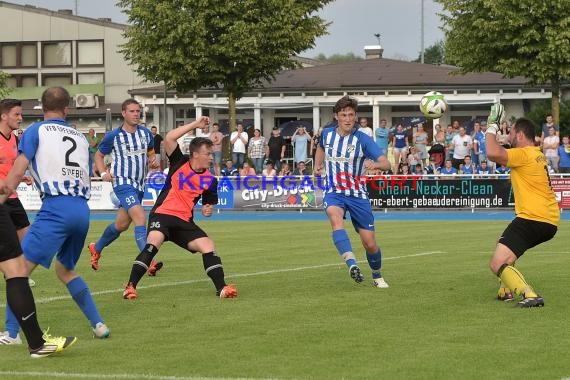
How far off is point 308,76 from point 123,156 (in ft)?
144

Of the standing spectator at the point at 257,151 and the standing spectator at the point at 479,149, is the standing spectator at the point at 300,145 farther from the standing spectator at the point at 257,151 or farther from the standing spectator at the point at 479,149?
the standing spectator at the point at 479,149

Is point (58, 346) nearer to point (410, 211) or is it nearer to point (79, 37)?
point (410, 211)

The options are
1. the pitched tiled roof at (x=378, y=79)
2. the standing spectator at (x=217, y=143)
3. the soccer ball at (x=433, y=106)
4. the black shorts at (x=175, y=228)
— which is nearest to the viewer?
the black shorts at (x=175, y=228)

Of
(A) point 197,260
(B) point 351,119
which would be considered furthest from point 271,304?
(A) point 197,260

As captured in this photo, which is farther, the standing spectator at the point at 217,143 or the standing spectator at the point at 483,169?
the standing spectator at the point at 217,143

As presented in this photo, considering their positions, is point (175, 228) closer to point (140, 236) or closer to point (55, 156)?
point (140, 236)

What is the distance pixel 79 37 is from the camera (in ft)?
219

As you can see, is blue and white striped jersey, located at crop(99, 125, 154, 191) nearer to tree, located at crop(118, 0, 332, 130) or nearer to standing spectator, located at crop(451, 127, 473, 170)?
standing spectator, located at crop(451, 127, 473, 170)

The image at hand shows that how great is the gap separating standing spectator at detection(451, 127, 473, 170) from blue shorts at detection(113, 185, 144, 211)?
2032cm

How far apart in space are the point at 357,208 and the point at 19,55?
57220 mm

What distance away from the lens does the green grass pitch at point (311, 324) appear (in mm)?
7875

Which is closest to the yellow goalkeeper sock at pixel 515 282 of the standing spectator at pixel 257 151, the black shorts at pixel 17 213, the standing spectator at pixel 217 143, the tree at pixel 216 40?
the black shorts at pixel 17 213

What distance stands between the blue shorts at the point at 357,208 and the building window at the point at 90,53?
55.1m

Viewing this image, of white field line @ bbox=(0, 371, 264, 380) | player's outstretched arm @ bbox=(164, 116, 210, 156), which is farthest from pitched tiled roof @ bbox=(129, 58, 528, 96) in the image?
white field line @ bbox=(0, 371, 264, 380)
